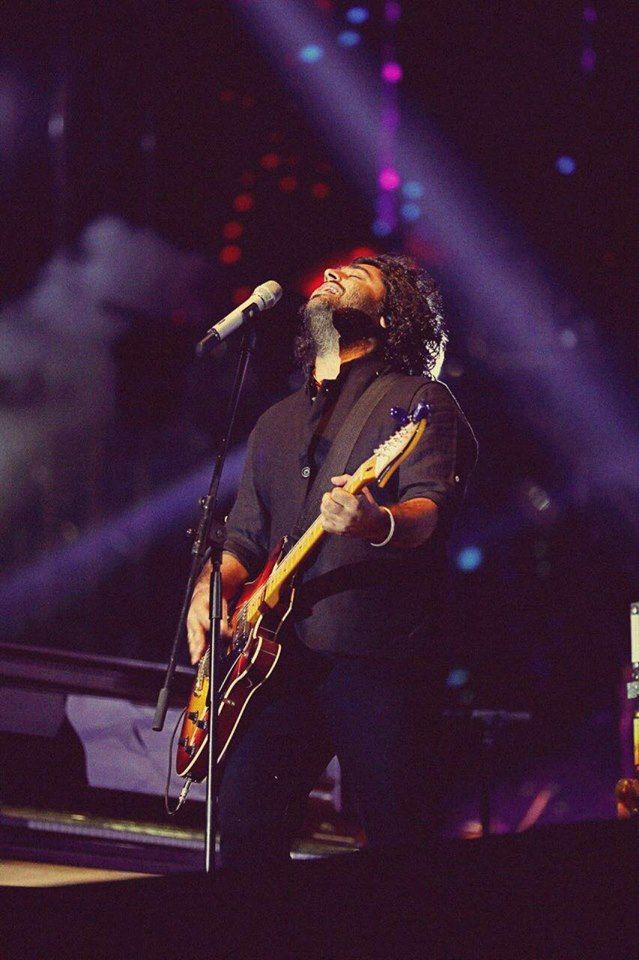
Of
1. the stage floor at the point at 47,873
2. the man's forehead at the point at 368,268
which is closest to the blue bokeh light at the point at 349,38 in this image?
the man's forehead at the point at 368,268

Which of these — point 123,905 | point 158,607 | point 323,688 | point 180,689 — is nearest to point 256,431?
point 323,688

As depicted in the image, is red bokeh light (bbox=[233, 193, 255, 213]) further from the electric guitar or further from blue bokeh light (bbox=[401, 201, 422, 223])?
the electric guitar

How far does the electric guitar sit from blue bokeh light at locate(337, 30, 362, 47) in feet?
14.6

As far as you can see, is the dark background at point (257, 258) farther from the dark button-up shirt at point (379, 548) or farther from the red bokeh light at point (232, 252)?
the dark button-up shirt at point (379, 548)

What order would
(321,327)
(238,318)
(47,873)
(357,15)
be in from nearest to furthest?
(238,318)
(321,327)
(47,873)
(357,15)

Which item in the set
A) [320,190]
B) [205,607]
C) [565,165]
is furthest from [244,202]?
[205,607]

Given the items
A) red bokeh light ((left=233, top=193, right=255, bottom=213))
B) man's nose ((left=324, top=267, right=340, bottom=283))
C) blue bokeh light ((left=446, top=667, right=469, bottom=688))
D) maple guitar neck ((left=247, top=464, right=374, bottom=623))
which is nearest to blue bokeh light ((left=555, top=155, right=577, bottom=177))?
red bokeh light ((left=233, top=193, right=255, bottom=213))

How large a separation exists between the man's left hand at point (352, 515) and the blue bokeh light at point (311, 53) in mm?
4893

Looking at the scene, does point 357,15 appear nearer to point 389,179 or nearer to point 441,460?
point 389,179

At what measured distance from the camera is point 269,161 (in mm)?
6480

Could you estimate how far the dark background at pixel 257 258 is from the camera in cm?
612

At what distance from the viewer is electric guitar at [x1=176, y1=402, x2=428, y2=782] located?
7.87 ft

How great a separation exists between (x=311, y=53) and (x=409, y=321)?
4092 mm

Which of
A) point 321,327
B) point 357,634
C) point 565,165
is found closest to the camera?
point 357,634
